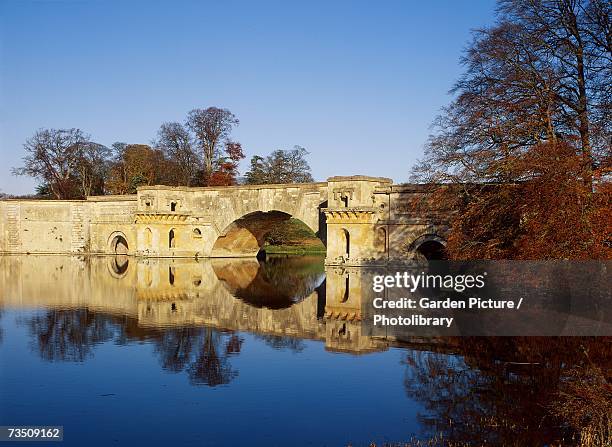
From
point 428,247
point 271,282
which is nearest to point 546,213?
point 271,282

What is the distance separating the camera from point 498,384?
9.21 m

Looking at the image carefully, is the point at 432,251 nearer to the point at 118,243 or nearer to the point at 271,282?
the point at 271,282

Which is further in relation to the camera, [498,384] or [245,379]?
[245,379]

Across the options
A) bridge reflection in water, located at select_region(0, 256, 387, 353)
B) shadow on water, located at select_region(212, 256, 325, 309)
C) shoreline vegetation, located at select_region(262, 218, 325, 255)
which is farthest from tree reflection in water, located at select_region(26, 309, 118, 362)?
shoreline vegetation, located at select_region(262, 218, 325, 255)

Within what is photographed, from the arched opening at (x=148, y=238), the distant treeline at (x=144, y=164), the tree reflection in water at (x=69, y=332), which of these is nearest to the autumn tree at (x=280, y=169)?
the distant treeline at (x=144, y=164)

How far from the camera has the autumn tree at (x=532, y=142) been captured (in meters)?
12.4

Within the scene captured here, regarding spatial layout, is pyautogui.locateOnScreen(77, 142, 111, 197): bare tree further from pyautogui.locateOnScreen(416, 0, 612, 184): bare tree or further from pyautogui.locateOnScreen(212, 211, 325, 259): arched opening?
pyautogui.locateOnScreen(416, 0, 612, 184): bare tree

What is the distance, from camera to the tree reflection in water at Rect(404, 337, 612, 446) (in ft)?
23.6

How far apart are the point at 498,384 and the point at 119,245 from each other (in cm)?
3637

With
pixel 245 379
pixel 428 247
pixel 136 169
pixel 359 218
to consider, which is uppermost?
pixel 136 169

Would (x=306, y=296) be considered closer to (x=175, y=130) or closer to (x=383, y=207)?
(x=383, y=207)

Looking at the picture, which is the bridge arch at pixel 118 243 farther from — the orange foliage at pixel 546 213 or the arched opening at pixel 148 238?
the orange foliage at pixel 546 213

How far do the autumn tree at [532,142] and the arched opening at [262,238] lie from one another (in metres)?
17.2

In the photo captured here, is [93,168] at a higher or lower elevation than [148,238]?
higher
